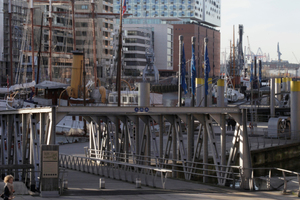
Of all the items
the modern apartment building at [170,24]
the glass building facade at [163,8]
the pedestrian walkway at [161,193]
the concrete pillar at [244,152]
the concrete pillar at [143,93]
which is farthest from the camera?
the glass building facade at [163,8]

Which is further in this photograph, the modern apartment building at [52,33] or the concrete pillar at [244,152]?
the modern apartment building at [52,33]

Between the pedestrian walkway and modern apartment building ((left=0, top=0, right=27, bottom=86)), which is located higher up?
modern apartment building ((left=0, top=0, right=27, bottom=86))

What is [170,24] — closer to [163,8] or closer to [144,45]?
[163,8]

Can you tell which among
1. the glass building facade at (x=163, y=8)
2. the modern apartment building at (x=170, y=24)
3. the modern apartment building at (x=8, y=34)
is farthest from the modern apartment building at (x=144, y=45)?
the modern apartment building at (x=8, y=34)

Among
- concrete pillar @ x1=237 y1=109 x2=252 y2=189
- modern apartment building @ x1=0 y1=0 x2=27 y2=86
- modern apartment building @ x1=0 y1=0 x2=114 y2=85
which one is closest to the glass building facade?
modern apartment building @ x1=0 y1=0 x2=114 y2=85

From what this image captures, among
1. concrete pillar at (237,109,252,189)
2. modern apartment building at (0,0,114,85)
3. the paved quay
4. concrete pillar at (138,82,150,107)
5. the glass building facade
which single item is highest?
the glass building facade

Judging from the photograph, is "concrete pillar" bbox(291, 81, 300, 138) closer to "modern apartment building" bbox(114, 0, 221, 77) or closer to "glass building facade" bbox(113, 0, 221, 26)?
"modern apartment building" bbox(114, 0, 221, 77)

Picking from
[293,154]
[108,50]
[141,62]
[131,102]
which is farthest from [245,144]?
[141,62]

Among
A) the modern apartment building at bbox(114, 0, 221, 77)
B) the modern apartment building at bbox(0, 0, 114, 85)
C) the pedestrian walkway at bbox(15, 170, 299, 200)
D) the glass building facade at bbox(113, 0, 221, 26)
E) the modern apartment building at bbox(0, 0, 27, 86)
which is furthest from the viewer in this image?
the glass building facade at bbox(113, 0, 221, 26)

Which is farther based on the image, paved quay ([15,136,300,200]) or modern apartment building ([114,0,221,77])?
modern apartment building ([114,0,221,77])

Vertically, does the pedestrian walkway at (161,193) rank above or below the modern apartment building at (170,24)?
below

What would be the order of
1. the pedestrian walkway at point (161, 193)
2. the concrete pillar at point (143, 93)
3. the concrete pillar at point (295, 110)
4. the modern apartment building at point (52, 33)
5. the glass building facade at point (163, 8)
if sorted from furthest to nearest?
the glass building facade at point (163, 8), the modern apartment building at point (52, 33), the concrete pillar at point (295, 110), the concrete pillar at point (143, 93), the pedestrian walkway at point (161, 193)

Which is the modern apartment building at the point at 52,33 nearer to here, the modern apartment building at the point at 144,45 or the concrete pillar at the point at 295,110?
the modern apartment building at the point at 144,45

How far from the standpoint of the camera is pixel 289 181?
20.0 metres
